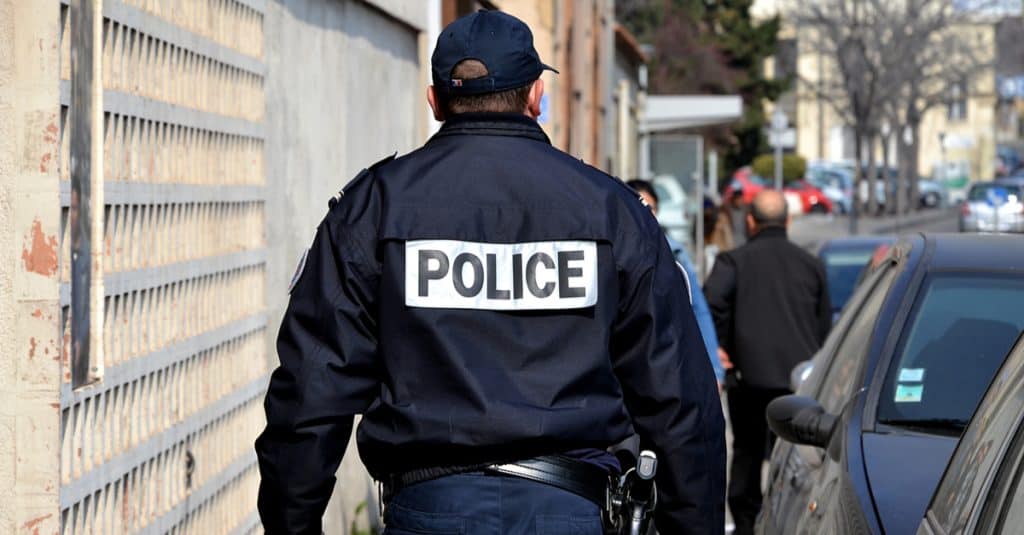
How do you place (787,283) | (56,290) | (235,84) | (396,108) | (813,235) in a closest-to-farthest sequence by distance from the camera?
(56,290) → (235,84) → (787,283) → (396,108) → (813,235)

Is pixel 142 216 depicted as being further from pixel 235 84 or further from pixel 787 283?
pixel 787 283

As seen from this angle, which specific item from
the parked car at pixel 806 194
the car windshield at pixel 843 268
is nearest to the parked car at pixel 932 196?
the parked car at pixel 806 194

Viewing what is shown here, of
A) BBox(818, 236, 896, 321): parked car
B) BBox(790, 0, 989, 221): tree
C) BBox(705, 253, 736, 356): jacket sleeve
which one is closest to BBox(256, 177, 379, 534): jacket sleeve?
BBox(705, 253, 736, 356): jacket sleeve

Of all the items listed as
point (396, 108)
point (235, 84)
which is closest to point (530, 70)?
point (235, 84)

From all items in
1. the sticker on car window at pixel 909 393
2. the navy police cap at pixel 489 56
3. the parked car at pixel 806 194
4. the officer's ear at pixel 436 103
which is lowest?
the sticker on car window at pixel 909 393

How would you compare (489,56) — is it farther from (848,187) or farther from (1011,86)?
(1011,86)

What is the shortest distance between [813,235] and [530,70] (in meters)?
40.2

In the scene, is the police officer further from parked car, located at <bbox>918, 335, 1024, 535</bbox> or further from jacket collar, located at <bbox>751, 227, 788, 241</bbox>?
jacket collar, located at <bbox>751, 227, 788, 241</bbox>

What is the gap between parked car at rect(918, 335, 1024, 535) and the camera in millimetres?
2791

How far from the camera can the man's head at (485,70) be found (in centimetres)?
360

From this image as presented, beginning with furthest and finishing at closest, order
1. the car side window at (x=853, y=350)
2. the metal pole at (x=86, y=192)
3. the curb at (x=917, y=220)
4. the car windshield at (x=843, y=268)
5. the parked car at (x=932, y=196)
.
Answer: the parked car at (x=932, y=196)
the curb at (x=917, y=220)
the car windshield at (x=843, y=268)
the car side window at (x=853, y=350)
the metal pole at (x=86, y=192)

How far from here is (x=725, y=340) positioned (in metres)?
8.79

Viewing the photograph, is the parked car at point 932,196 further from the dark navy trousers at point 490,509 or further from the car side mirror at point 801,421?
the dark navy trousers at point 490,509

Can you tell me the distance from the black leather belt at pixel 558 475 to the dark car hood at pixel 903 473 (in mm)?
709
